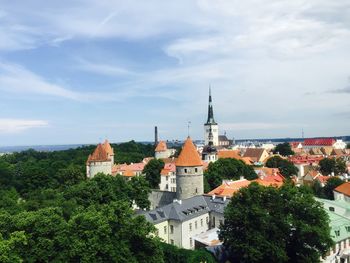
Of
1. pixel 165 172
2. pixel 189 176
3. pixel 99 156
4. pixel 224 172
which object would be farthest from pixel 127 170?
pixel 189 176

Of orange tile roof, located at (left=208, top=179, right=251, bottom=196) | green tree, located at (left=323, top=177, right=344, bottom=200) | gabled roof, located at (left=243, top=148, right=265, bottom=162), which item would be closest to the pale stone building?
orange tile roof, located at (left=208, top=179, right=251, bottom=196)

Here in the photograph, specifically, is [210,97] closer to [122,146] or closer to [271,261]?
[122,146]

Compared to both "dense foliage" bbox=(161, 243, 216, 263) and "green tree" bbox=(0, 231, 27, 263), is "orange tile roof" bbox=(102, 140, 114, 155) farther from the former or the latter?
"green tree" bbox=(0, 231, 27, 263)

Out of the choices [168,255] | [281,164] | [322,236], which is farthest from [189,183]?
[281,164]

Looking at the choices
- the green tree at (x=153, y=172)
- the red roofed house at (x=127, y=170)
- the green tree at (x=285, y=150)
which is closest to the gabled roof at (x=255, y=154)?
the green tree at (x=285, y=150)

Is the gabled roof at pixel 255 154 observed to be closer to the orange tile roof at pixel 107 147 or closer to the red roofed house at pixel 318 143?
the orange tile roof at pixel 107 147

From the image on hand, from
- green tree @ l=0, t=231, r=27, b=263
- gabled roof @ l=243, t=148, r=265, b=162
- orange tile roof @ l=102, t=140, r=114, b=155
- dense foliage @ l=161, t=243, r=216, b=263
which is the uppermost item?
orange tile roof @ l=102, t=140, r=114, b=155
